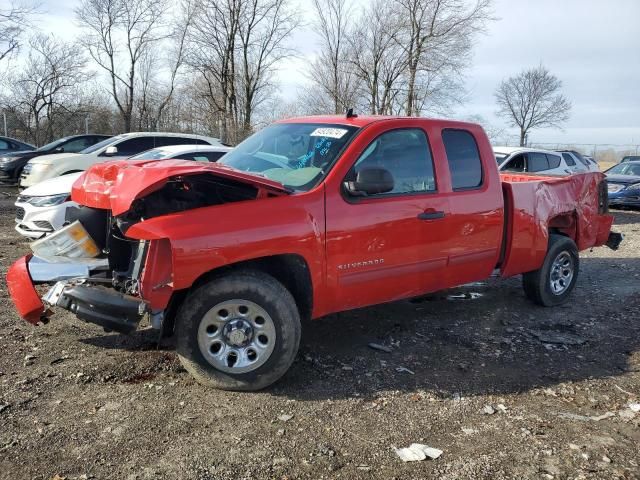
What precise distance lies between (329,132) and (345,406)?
7.12 ft

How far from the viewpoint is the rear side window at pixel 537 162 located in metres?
12.8

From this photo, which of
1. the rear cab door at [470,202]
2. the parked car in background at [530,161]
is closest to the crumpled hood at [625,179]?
the parked car in background at [530,161]

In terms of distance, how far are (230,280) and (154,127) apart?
31.8 meters

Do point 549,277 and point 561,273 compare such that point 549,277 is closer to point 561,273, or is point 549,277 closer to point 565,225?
point 561,273

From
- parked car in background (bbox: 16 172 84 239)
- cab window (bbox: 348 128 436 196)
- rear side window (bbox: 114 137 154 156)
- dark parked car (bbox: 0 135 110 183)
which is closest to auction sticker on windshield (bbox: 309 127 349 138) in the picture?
cab window (bbox: 348 128 436 196)

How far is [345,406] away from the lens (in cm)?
355

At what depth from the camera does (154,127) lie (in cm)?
3291

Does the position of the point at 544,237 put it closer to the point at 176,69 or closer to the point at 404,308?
the point at 404,308

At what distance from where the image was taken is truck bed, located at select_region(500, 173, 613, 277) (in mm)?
5207

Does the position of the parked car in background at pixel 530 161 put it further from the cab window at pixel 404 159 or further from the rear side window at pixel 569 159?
the cab window at pixel 404 159

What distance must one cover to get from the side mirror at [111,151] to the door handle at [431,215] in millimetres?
8898

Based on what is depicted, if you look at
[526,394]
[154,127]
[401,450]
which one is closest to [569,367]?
[526,394]

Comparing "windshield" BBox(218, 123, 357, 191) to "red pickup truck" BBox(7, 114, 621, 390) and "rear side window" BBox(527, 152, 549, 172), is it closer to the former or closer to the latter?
"red pickup truck" BBox(7, 114, 621, 390)

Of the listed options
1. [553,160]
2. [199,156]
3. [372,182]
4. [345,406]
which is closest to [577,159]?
[553,160]
